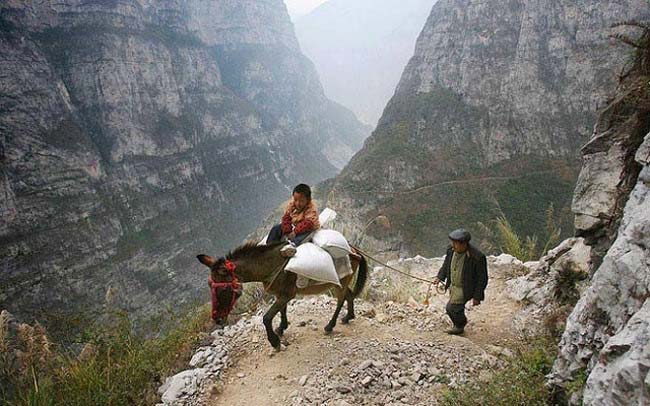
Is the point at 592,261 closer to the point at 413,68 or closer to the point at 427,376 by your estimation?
the point at 427,376

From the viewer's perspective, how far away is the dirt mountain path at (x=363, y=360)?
483 cm

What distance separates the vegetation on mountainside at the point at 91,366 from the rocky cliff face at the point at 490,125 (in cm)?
4339

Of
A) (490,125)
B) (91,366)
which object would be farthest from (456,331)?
(490,125)

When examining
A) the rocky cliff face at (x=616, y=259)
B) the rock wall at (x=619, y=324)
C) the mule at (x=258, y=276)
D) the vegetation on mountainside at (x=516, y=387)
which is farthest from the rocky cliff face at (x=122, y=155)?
the rock wall at (x=619, y=324)

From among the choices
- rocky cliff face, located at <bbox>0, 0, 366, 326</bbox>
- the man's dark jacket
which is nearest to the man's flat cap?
the man's dark jacket

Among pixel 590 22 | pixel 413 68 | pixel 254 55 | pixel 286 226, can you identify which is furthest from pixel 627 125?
pixel 254 55

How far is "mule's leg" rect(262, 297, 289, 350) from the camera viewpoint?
5488 mm

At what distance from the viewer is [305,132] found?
457ft

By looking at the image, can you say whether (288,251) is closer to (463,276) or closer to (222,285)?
(222,285)

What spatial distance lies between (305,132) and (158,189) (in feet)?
235

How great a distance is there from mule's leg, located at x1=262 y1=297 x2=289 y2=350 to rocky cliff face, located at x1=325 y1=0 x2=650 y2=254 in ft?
142

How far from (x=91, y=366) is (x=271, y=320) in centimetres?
227

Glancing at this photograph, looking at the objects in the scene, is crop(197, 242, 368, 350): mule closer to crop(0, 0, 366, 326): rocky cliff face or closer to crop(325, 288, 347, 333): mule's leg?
crop(325, 288, 347, 333): mule's leg

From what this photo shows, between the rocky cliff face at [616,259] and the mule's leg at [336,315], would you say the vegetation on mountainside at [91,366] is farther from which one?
the rocky cliff face at [616,259]
